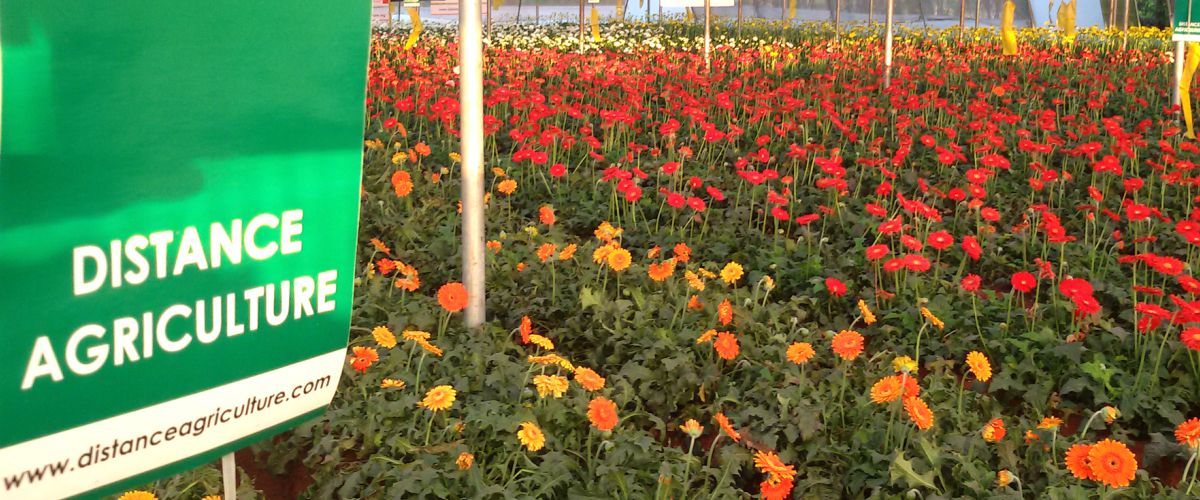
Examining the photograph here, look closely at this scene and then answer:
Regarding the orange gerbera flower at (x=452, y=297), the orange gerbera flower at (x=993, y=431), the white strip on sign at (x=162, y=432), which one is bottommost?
the orange gerbera flower at (x=993, y=431)

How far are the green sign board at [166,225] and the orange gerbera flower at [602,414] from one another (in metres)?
1.07

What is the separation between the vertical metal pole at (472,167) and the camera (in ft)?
12.0

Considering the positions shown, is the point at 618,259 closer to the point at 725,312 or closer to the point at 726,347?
the point at 725,312

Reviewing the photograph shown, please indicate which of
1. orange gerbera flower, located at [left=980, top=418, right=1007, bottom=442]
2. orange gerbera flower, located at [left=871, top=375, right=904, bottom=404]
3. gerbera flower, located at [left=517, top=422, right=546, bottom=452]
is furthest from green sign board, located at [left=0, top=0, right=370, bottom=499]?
orange gerbera flower, located at [left=980, top=418, right=1007, bottom=442]

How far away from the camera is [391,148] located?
22.5 ft

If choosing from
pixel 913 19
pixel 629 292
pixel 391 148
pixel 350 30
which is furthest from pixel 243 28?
pixel 913 19

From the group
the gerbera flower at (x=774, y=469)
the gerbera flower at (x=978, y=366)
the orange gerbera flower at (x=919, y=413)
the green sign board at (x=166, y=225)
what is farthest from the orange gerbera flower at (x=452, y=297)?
the green sign board at (x=166, y=225)

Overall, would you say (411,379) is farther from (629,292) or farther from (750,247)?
(750,247)

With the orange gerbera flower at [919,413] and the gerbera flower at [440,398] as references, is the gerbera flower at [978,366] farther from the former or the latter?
the gerbera flower at [440,398]

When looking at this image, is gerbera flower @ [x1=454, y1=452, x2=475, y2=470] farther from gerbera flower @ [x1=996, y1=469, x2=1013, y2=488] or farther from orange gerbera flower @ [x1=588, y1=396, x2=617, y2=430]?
gerbera flower @ [x1=996, y1=469, x2=1013, y2=488]

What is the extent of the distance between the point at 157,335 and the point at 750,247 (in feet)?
12.0

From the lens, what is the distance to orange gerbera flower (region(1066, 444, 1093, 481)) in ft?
8.00

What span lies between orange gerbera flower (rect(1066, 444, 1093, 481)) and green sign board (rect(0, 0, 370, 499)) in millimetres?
1651

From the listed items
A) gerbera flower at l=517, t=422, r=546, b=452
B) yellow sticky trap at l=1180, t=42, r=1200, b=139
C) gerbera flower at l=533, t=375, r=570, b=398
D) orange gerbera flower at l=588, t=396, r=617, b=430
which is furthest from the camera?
yellow sticky trap at l=1180, t=42, r=1200, b=139
